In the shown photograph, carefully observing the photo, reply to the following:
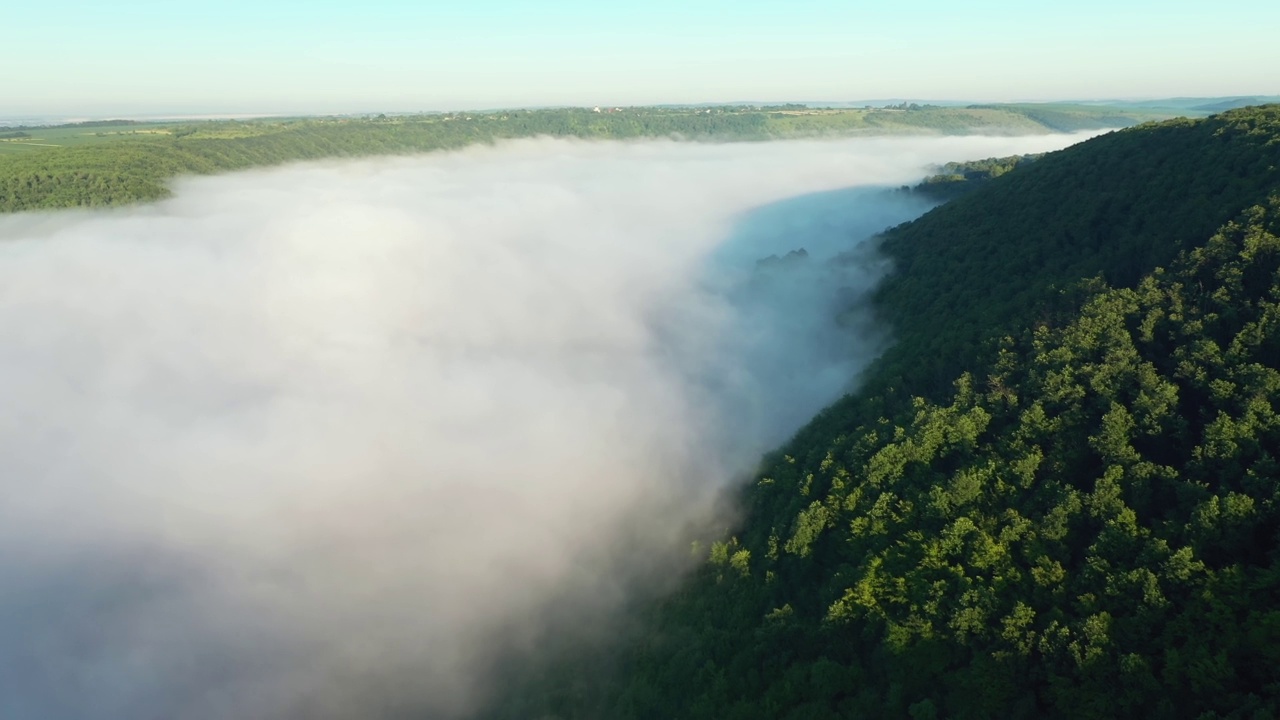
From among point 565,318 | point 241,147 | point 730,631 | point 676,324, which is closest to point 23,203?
point 241,147

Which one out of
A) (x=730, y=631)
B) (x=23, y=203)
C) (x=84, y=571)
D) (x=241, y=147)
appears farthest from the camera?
(x=241, y=147)

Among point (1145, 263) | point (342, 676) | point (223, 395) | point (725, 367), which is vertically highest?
point (1145, 263)

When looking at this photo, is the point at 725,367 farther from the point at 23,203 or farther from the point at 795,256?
the point at 23,203

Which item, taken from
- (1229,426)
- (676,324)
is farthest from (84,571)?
(1229,426)

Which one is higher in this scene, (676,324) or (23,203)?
(23,203)

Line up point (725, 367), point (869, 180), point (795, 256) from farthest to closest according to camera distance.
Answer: point (869, 180), point (795, 256), point (725, 367)

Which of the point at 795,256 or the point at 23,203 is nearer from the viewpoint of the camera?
the point at 795,256

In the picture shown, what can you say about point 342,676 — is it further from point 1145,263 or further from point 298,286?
point 298,286
